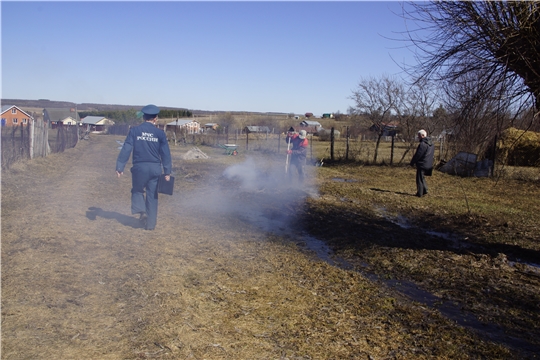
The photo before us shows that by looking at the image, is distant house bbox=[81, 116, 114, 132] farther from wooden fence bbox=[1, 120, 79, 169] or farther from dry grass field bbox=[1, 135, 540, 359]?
dry grass field bbox=[1, 135, 540, 359]

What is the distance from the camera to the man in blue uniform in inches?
255

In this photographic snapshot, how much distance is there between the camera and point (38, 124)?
16.9m

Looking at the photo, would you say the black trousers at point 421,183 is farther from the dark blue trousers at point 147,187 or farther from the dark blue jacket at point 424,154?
the dark blue trousers at point 147,187

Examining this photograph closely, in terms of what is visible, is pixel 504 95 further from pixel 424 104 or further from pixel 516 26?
pixel 424 104

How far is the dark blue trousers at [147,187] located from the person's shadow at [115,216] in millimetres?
380

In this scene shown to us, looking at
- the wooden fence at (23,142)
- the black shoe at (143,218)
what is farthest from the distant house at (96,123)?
the black shoe at (143,218)

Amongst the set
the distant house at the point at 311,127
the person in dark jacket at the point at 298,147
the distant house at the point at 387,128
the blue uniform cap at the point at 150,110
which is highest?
the distant house at the point at 311,127

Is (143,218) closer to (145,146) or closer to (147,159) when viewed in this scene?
(147,159)

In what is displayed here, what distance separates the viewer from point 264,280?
4973mm

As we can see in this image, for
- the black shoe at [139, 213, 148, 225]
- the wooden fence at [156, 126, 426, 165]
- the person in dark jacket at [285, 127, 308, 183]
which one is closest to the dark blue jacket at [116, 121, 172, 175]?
the black shoe at [139, 213, 148, 225]

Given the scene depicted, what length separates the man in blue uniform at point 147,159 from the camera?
21.3 ft

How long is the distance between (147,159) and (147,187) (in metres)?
0.44

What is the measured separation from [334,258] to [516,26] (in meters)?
3.88

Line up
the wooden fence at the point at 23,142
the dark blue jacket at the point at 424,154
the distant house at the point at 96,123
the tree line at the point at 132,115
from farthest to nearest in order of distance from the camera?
the distant house at the point at 96,123, the tree line at the point at 132,115, the wooden fence at the point at 23,142, the dark blue jacket at the point at 424,154
